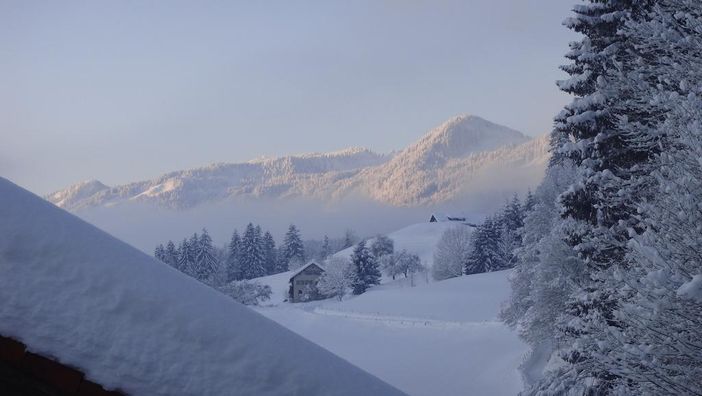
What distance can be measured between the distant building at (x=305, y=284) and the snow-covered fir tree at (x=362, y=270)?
7.83 m

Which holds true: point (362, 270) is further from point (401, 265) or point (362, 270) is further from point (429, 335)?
point (429, 335)

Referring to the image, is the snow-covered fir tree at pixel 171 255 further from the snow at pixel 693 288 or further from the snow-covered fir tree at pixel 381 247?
the snow at pixel 693 288

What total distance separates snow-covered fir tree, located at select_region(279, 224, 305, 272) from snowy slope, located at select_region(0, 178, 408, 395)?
359 feet

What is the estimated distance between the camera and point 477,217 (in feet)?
529

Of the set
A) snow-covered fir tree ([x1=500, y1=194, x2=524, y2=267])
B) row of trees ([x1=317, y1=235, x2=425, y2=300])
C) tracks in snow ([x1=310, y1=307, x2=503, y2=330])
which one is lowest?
tracks in snow ([x1=310, y1=307, x2=503, y2=330])

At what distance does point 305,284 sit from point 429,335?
48291 mm

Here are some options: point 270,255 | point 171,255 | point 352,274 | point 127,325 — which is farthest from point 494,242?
point 127,325

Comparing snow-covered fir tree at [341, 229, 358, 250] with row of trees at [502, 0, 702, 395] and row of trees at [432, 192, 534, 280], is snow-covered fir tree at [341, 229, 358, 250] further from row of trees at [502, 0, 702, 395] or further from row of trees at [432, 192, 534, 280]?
row of trees at [502, 0, 702, 395]

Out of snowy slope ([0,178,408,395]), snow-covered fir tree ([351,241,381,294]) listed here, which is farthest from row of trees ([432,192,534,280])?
snowy slope ([0,178,408,395])

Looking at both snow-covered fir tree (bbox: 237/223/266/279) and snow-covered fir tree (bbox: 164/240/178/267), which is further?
snow-covered fir tree (bbox: 237/223/266/279)

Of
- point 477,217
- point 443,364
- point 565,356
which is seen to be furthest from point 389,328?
point 477,217

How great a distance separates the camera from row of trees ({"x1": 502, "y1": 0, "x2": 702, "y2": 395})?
17.2 feet

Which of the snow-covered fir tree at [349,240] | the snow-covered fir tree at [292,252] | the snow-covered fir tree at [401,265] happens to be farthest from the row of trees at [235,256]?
the snow-covered fir tree at [349,240]

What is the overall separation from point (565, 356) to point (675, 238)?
26.5 ft
